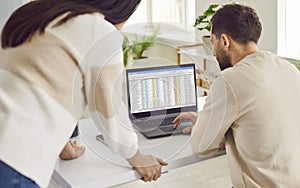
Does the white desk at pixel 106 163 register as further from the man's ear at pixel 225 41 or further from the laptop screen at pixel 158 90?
the man's ear at pixel 225 41

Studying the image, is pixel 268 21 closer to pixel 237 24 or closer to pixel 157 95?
pixel 157 95

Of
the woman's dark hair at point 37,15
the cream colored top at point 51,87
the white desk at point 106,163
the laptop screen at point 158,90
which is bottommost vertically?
the white desk at point 106,163

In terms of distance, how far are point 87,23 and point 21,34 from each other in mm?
185

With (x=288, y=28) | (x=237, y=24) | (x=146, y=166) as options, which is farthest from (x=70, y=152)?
(x=288, y=28)

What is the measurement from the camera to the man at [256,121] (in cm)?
156

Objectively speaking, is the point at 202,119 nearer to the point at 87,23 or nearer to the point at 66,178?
the point at 66,178

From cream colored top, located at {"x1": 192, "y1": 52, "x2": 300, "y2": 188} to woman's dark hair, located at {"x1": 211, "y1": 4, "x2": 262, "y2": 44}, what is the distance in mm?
140

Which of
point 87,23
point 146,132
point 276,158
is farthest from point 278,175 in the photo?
point 87,23

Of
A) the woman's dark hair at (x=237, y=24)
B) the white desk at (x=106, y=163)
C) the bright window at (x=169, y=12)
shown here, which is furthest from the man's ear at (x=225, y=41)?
the bright window at (x=169, y=12)

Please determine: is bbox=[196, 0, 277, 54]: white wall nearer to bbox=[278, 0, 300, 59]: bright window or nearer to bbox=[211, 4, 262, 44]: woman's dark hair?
bbox=[278, 0, 300, 59]: bright window

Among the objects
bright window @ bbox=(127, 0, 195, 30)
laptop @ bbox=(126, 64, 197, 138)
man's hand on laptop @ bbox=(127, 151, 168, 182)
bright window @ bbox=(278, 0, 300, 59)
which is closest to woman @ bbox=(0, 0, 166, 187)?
man's hand on laptop @ bbox=(127, 151, 168, 182)

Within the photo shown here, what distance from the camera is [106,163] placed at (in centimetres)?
161

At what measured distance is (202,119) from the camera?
1651 millimetres

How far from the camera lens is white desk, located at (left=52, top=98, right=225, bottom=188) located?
4.83 ft
